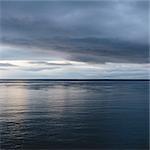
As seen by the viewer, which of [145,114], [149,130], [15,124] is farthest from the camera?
[145,114]

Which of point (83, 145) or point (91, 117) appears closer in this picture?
point (83, 145)

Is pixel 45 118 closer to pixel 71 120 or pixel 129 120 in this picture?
pixel 71 120

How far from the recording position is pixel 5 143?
2459 cm

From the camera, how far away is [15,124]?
32.8 m

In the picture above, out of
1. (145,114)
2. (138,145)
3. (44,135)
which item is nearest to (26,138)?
(44,135)

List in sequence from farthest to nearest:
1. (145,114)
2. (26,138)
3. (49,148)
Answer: (145,114) < (26,138) < (49,148)

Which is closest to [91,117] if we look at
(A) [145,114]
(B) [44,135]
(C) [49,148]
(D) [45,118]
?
(D) [45,118]

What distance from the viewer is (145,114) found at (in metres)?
42.0

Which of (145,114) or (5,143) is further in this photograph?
(145,114)

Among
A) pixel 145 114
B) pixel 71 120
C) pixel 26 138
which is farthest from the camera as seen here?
pixel 145 114

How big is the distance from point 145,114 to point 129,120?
21.0 feet

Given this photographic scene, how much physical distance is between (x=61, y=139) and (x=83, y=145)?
2.51m

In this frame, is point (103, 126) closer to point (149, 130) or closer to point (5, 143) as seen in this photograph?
point (149, 130)

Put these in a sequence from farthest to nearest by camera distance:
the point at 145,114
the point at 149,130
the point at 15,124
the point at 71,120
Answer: the point at 145,114, the point at 71,120, the point at 15,124, the point at 149,130
